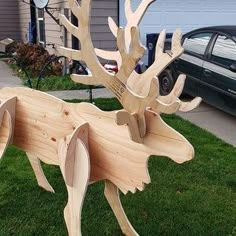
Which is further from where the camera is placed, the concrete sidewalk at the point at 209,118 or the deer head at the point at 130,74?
the concrete sidewalk at the point at 209,118

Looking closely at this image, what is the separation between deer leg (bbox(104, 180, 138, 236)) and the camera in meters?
3.19

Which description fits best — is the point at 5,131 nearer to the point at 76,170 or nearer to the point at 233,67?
the point at 76,170

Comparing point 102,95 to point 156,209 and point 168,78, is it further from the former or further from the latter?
point 156,209

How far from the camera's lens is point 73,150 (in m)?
2.76

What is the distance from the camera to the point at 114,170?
279 centimetres

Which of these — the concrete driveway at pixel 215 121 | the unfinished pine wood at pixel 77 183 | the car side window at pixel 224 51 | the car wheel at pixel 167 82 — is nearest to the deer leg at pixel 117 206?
the unfinished pine wood at pixel 77 183

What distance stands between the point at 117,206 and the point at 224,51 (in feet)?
14.6

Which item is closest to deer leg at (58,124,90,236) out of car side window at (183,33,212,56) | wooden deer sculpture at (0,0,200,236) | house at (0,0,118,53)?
wooden deer sculpture at (0,0,200,236)

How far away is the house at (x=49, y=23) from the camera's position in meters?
9.80

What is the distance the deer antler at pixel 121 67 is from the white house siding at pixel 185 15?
822 cm

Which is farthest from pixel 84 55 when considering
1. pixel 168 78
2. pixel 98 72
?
pixel 168 78

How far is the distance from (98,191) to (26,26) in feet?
43.9

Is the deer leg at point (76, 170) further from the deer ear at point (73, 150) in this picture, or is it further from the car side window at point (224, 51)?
the car side window at point (224, 51)

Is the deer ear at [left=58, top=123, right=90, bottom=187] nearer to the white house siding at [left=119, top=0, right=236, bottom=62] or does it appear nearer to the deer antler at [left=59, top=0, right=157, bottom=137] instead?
the deer antler at [left=59, top=0, right=157, bottom=137]
